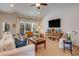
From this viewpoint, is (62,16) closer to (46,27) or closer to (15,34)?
(46,27)

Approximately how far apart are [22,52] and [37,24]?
47cm

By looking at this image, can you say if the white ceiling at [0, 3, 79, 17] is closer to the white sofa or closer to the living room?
the living room

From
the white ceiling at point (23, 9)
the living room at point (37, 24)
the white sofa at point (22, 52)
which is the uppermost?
the white ceiling at point (23, 9)

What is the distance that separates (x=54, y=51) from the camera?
1670mm

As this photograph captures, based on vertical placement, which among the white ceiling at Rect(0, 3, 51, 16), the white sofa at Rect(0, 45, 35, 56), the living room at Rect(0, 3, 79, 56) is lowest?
the white sofa at Rect(0, 45, 35, 56)

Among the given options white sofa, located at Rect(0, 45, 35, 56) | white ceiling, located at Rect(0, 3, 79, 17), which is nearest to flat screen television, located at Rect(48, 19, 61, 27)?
white ceiling, located at Rect(0, 3, 79, 17)

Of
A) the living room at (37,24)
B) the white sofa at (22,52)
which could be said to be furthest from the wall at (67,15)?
the white sofa at (22,52)

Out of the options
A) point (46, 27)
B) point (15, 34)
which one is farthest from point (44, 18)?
point (15, 34)

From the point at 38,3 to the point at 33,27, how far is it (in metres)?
0.36

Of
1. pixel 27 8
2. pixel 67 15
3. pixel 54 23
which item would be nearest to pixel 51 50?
pixel 54 23

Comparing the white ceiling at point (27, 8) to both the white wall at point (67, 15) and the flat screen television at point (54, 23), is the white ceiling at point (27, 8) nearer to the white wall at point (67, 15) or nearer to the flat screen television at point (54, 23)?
the white wall at point (67, 15)

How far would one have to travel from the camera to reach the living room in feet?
5.32

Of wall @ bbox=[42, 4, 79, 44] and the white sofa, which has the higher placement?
wall @ bbox=[42, 4, 79, 44]

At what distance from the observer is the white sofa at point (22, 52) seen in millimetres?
1628
